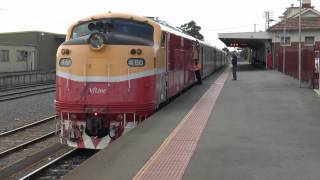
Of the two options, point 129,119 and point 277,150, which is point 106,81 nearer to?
point 129,119

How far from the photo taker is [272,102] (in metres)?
17.2

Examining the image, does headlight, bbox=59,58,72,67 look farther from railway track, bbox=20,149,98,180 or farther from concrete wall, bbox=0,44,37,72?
concrete wall, bbox=0,44,37,72

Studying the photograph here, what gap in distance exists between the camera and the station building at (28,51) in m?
54.3

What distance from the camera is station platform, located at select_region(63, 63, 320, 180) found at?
7656 mm

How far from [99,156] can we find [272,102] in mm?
9498

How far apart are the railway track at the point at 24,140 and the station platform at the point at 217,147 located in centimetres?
325

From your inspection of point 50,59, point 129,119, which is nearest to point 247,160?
point 129,119

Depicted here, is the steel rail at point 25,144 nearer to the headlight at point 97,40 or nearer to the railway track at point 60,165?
the railway track at point 60,165

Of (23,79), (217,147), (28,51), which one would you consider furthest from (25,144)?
(28,51)

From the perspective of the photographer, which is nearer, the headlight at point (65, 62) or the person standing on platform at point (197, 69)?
the headlight at point (65, 62)

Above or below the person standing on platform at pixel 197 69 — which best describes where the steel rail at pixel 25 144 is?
below

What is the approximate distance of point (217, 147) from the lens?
9.48 m

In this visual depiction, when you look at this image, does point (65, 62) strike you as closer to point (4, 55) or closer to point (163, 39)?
point (163, 39)

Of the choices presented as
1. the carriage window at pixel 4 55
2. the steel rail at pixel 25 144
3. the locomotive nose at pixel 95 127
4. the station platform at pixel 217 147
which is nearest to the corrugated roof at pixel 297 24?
the carriage window at pixel 4 55
